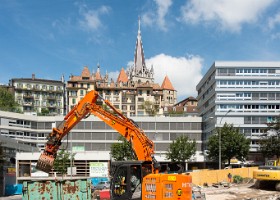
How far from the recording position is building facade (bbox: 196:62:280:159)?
72.2 m

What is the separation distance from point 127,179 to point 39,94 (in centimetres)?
13441

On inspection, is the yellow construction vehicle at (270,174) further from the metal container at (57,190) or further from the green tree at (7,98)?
the green tree at (7,98)

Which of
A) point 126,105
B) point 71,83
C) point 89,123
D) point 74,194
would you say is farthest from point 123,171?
point 126,105

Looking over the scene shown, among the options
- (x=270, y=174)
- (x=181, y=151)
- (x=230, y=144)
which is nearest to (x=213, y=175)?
(x=270, y=174)

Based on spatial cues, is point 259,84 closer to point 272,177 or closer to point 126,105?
point 272,177

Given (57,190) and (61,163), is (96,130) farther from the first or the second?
(57,190)

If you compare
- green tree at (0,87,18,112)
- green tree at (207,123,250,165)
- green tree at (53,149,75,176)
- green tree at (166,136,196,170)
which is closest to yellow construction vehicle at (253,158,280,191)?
green tree at (207,123,250,165)

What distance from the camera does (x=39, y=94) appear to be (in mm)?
143125

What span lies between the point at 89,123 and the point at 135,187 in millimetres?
70571

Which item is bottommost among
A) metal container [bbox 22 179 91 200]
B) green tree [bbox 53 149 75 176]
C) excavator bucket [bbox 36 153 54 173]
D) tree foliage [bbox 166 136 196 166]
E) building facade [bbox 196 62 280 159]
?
green tree [bbox 53 149 75 176]

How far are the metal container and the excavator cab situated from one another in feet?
18.3

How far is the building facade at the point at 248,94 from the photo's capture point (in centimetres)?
7225

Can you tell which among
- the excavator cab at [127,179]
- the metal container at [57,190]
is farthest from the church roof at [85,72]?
the excavator cab at [127,179]

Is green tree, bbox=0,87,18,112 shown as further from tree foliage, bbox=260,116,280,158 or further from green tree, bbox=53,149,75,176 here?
tree foliage, bbox=260,116,280,158
